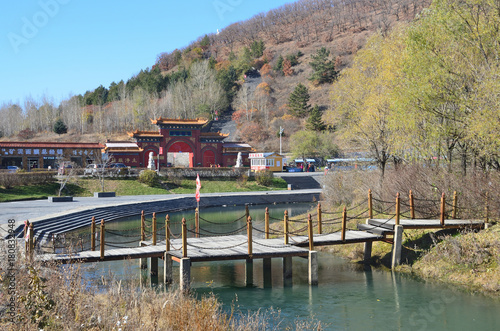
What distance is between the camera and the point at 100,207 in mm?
31109

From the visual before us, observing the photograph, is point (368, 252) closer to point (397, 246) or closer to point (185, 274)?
point (397, 246)

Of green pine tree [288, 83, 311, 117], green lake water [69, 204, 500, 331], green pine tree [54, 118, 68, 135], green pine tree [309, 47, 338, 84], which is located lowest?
green lake water [69, 204, 500, 331]

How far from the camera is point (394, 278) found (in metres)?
15.2

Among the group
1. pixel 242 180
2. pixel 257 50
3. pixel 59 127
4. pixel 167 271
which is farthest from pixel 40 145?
pixel 257 50

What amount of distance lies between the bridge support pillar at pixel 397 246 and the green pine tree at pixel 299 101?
7455cm

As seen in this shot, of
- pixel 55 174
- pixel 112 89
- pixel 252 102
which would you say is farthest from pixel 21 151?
pixel 112 89

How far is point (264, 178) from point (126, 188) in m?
15.2

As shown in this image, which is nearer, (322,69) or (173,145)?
(173,145)

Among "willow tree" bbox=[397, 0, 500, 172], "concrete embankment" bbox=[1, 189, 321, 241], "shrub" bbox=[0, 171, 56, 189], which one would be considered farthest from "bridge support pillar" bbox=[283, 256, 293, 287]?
"shrub" bbox=[0, 171, 56, 189]

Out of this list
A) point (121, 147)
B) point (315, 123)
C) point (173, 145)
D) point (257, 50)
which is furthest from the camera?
point (257, 50)

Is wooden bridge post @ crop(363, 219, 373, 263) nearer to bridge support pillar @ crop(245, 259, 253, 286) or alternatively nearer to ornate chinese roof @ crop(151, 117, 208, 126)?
bridge support pillar @ crop(245, 259, 253, 286)

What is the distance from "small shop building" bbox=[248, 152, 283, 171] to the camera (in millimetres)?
59872

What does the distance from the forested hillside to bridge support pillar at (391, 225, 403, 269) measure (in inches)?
2135

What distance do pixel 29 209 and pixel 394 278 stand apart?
23.6 m
